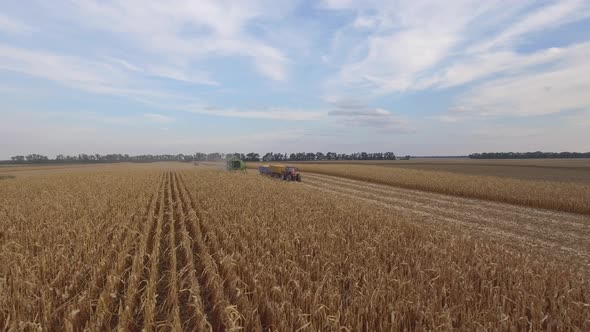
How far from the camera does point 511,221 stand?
1356 cm

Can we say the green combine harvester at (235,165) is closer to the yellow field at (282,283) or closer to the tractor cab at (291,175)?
the tractor cab at (291,175)

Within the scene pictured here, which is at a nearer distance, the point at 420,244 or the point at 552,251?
the point at 420,244

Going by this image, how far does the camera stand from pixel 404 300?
4324 mm

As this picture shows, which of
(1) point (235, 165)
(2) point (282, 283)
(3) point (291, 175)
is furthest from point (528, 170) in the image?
(2) point (282, 283)

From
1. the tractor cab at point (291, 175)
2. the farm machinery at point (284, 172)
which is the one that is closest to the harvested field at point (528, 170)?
the tractor cab at point (291, 175)

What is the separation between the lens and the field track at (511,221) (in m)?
9.80

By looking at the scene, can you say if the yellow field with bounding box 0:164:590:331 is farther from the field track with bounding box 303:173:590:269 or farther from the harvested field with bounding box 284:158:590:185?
the harvested field with bounding box 284:158:590:185

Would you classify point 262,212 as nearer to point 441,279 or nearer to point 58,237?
point 58,237

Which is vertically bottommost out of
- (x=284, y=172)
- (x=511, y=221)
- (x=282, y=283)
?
(x=511, y=221)

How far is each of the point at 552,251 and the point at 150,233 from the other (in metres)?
12.8

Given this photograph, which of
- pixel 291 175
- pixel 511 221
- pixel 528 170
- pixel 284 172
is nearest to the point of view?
pixel 511 221

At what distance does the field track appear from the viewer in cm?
980

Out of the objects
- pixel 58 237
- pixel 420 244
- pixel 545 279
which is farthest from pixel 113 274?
pixel 545 279

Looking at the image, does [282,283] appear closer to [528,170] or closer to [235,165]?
[235,165]
